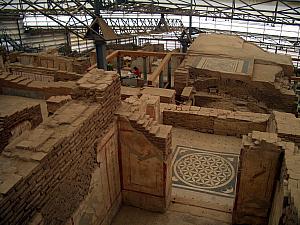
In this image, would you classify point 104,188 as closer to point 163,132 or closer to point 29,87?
point 163,132

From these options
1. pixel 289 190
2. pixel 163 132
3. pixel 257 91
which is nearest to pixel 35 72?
pixel 163 132

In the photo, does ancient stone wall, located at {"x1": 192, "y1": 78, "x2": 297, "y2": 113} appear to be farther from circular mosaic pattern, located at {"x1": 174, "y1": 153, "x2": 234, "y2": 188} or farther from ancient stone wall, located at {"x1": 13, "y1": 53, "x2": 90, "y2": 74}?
ancient stone wall, located at {"x1": 13, "y1": 53, "x2": 90, "y2": 74}

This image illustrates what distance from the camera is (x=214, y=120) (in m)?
8.04

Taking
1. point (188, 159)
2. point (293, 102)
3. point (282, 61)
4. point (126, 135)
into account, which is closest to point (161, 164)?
point (126, 135)

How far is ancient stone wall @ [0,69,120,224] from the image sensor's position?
131 inches

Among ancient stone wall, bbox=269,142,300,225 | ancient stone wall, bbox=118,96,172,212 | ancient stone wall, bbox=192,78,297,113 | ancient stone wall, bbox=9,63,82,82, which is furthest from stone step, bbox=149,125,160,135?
ancient stone wall, bbox=9,63,82,82

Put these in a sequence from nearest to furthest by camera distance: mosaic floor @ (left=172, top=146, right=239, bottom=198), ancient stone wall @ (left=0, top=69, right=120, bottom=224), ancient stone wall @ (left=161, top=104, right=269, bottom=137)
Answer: ancient stone wall @ (left=0, top=69, right=120, bottom=224) < mosaic floor @ (left=172, top=146, right=239, bottom=198) < ancient stone wall @ (left=161, top=104, right=269, bottom=137)

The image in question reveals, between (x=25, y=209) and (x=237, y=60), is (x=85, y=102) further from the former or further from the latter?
(x=237, y=60)

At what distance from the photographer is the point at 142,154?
5.52 metres

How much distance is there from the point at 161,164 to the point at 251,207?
1.69m

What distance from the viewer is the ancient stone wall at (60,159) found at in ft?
10.9

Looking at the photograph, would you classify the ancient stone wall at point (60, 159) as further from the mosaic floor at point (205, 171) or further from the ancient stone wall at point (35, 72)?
the ancient stone wall at point (35, 72)

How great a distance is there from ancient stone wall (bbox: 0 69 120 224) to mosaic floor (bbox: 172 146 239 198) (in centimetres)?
246

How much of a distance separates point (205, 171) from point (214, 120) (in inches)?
62.8
